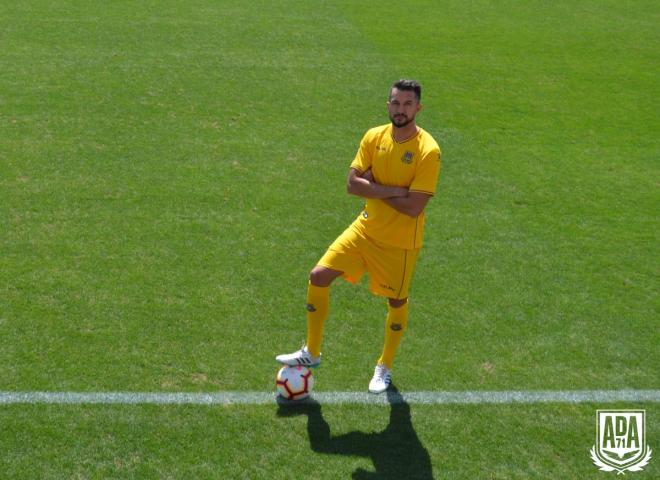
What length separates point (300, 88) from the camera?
12.2 m

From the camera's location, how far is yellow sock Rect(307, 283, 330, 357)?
19.3 feet

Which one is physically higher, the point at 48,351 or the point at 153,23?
the point at 153,23

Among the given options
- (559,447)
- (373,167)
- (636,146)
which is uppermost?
(373,167)

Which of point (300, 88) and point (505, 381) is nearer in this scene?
point (505, 381)

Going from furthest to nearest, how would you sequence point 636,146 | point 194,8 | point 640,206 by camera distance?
point 194,8 → point 636,146 → point 640,206

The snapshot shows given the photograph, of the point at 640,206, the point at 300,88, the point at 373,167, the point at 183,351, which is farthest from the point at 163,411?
the point at 300,88

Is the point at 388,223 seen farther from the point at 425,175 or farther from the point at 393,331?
the point at 393,331

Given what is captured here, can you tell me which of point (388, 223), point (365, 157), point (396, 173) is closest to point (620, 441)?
point (388, 223)

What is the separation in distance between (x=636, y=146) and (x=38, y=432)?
855 centimetres

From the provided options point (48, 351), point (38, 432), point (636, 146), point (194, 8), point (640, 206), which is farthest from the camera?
point (194, 8)

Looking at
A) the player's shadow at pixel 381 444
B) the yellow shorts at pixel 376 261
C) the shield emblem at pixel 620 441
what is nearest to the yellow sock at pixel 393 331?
the yellow shorts at pixel 376 261

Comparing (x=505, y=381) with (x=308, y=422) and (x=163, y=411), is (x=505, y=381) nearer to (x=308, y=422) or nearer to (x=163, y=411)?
(x=308, y=422)

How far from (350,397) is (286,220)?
2.91 m

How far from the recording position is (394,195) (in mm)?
5633
